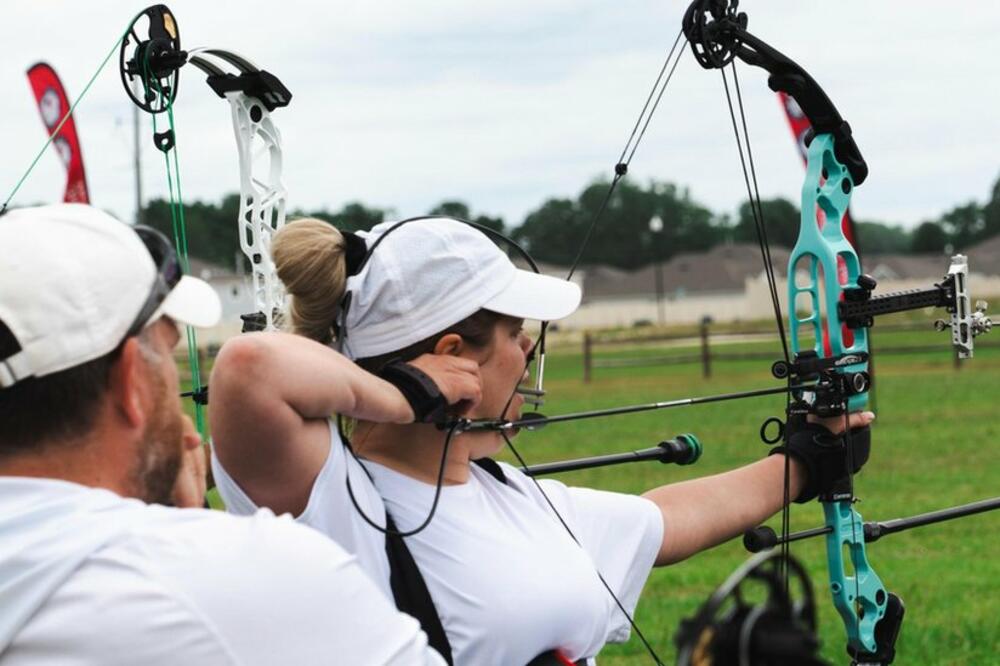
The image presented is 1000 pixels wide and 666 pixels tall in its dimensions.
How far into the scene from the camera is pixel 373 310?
104 inches

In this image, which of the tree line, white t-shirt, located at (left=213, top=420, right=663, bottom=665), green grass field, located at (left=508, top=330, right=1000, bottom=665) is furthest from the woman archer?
the tree line

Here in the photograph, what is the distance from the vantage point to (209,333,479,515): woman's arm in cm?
227

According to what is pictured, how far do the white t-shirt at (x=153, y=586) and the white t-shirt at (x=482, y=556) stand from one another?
2.68ft

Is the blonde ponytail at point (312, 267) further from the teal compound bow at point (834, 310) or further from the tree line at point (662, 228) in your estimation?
the tree line at point (662, 228)

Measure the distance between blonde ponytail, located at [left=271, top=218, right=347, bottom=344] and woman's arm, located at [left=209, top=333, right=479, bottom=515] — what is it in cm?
25

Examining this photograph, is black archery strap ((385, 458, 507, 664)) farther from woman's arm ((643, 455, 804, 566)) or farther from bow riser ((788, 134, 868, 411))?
bow riser ((788, 134, 868, 411))

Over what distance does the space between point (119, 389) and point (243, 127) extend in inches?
122

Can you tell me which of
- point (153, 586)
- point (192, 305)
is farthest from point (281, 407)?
point (153, 586)

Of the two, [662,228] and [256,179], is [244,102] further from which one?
[662,228]

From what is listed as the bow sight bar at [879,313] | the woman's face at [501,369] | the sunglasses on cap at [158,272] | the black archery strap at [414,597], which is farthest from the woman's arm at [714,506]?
the sunglasses on cap at [158,272]

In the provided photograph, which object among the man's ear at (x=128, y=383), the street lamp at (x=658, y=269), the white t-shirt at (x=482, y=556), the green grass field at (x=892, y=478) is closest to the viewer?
the man's ear at (x=128, y=383)

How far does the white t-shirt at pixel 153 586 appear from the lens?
148cm

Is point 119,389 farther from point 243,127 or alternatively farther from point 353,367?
point 243,127

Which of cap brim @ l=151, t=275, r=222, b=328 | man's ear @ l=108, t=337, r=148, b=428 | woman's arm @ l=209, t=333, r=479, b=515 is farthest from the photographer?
woman's arm @ l=209, t=333, r=479, b=515
